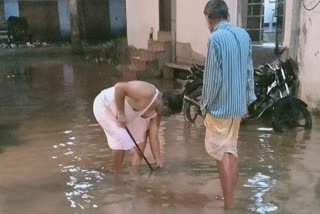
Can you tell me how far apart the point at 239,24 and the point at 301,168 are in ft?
17.6

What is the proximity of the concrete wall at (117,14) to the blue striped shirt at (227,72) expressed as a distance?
822 inches

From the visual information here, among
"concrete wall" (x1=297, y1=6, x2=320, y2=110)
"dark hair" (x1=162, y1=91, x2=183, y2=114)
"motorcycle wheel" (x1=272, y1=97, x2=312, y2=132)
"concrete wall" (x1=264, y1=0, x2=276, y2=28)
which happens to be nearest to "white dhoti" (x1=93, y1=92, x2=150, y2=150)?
"dark hair" (x1=162, y1=91, x2=183, y2=114)

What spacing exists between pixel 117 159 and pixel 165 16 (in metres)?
8.28

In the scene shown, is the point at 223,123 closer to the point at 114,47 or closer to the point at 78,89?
the point at 78,89

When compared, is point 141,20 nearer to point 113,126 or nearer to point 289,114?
point 289,114

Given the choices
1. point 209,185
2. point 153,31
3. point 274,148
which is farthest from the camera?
point 153,31

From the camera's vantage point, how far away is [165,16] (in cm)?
1268

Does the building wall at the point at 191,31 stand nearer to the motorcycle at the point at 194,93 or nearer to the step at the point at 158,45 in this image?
the step at the point at 158,45

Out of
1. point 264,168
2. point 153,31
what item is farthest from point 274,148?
point 153,31

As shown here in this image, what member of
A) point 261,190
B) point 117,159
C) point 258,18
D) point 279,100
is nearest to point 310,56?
point 279,100

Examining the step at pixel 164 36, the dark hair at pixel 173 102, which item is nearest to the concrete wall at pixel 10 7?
the step at pixel 164 36

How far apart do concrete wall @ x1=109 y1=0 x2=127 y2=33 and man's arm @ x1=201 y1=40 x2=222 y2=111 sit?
822 inches

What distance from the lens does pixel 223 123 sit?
3869 mm

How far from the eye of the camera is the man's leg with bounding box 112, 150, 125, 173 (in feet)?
16.3
